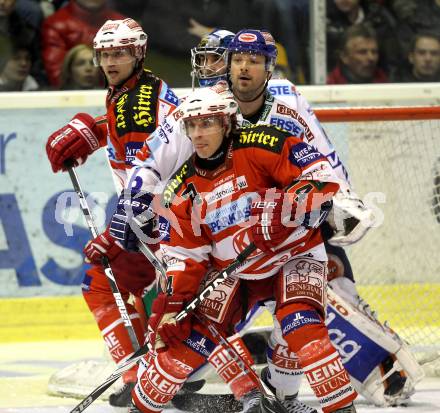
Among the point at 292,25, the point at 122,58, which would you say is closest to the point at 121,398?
the point at 122,58

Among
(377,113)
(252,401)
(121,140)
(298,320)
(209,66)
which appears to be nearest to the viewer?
(298,320)

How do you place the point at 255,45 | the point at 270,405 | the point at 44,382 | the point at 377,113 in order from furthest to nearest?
the point at 377,113 < the point at 44,382 < the point at 255,45 < the point at 270,405

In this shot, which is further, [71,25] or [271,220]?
[71,25]

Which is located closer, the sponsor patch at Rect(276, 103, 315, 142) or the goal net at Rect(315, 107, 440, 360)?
the sponsor patch at Rect(276, 103, 315, 142)

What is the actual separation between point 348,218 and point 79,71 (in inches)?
80.8

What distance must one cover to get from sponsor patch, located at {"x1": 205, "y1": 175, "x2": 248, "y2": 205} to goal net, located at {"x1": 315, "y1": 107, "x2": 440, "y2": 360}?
4.97 ft

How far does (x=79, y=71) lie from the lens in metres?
5.86

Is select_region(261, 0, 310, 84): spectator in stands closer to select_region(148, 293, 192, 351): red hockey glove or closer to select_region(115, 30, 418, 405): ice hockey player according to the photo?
select_region(115, 30, 418, 405): ice hockey player

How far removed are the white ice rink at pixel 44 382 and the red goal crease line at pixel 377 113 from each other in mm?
1132

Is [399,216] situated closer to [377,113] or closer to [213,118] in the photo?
[377,113]

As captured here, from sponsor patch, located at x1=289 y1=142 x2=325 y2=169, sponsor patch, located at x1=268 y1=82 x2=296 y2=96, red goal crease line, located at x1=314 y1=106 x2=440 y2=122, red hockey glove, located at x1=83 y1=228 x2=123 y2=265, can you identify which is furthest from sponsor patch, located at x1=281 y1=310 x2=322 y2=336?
red goal crease line, located at x1=314 y1=106 x2=440 y2=122

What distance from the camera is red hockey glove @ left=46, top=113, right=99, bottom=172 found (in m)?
4.55

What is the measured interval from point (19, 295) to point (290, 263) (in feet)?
7.26

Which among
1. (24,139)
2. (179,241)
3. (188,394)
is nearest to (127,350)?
(188,394)
